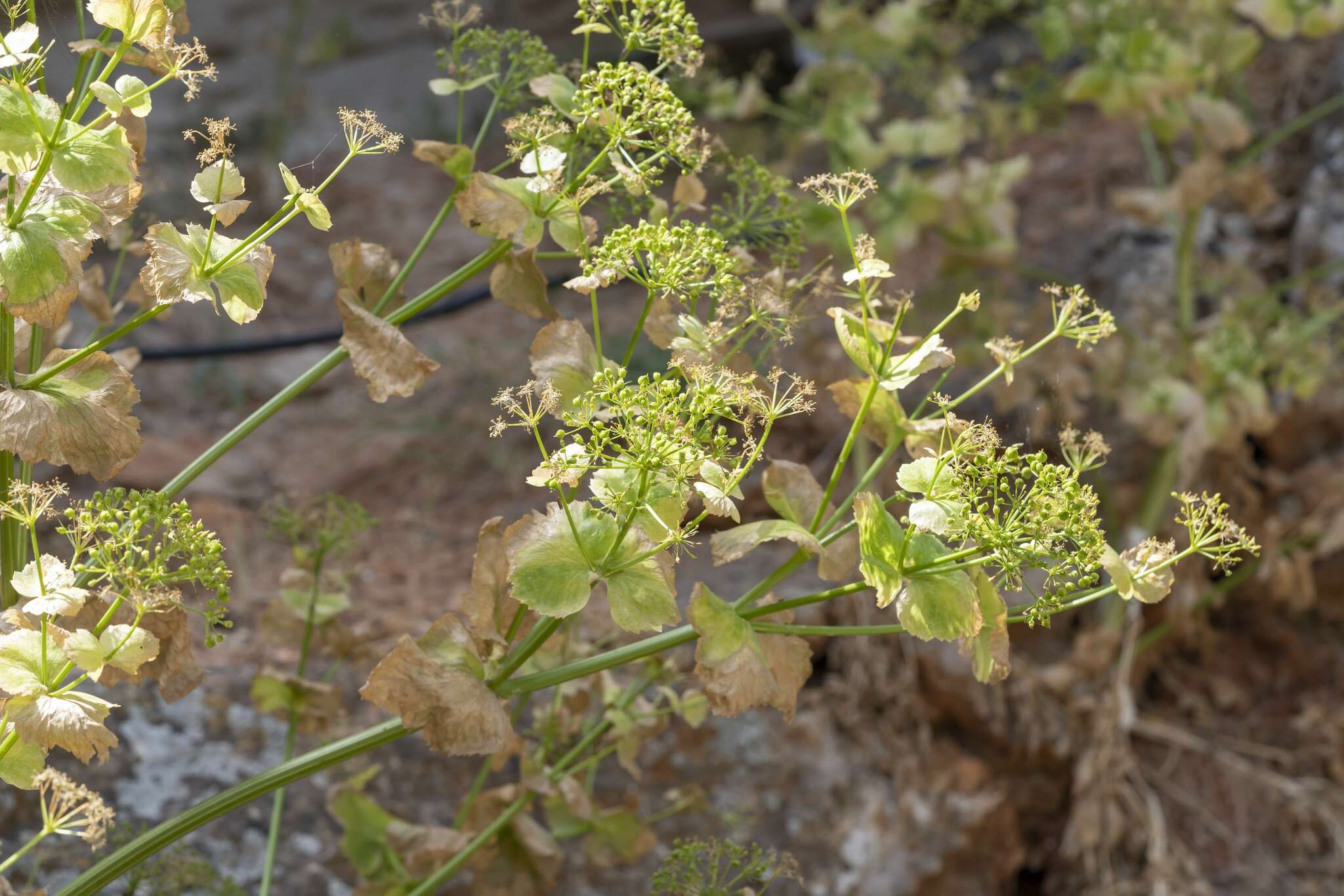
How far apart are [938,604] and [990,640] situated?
0.19 feet

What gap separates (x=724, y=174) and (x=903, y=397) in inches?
37.4

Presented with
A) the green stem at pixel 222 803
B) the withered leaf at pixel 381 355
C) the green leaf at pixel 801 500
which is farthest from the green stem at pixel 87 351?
the green leaf at pixel 801 500

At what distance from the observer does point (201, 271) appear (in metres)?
0.58

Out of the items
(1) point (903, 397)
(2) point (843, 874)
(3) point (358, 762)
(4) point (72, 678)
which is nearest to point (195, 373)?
(3) point (358, 762)

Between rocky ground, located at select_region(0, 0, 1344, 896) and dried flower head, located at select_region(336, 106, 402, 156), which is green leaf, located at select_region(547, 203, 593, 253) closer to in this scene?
dried flower head, located at select_region(336, 106, 402, 156)

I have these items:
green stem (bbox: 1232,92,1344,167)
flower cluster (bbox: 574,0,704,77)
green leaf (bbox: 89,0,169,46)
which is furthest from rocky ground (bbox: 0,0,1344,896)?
green leaf (bbox: 89,0,169,46)

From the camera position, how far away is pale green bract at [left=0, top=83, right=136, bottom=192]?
1.75 ft

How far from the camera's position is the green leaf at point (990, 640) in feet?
2.06

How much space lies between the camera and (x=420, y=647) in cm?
65

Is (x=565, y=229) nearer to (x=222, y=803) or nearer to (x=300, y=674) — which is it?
(x=222, y=803)

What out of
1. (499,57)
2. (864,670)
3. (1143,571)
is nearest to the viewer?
(1143,571)

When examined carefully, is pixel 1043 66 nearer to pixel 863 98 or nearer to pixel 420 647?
pixel 863 98

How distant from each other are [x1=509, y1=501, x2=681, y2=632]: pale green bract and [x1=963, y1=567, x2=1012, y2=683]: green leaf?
0.16 metres

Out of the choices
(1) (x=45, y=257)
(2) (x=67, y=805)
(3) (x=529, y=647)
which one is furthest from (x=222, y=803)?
(1) (x=45, y=257)
